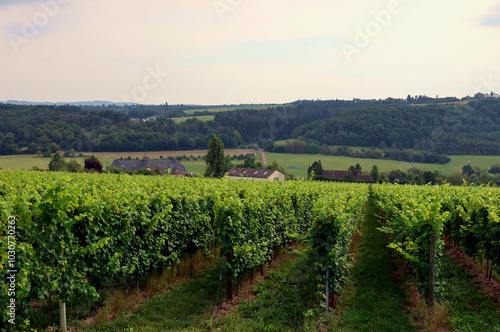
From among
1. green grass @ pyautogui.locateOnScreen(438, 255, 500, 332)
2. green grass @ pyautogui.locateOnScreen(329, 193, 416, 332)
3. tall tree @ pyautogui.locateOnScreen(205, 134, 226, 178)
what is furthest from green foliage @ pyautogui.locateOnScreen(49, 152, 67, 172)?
green grass @ pyautogui.locateOnScreen(438, 255, 500, 332)

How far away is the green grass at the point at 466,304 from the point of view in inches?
275

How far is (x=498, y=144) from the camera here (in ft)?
313

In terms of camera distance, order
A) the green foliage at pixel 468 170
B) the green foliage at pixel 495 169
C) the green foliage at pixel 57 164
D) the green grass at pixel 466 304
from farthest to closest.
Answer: the green foliage at pixel 468 170, the green foliage at pixel 495 169, the green foliage at pixel 57 164, the green grass at pixel 466 304

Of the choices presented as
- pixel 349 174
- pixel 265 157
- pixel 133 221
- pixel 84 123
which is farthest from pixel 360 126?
pixel 133 221

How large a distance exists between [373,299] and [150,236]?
5.80 meters

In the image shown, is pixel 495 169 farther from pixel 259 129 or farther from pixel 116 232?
pixel 116 232

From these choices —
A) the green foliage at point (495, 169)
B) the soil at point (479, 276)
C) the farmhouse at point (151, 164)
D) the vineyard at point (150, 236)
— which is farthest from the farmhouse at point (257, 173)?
the vineyard at point (150, 236)

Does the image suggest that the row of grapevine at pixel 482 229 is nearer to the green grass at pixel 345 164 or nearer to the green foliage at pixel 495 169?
the green grass at pixel 345 164

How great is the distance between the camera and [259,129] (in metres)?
121

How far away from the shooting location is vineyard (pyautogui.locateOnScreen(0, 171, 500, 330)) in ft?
18.1

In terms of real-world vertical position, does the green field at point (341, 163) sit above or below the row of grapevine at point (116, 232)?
below

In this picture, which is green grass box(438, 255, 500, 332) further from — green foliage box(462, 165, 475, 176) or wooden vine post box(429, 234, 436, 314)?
green foliage box(462, 165, 475, 176)

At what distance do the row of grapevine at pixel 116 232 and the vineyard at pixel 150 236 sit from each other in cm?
2

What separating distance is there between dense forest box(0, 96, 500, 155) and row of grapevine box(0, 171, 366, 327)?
257 ft
